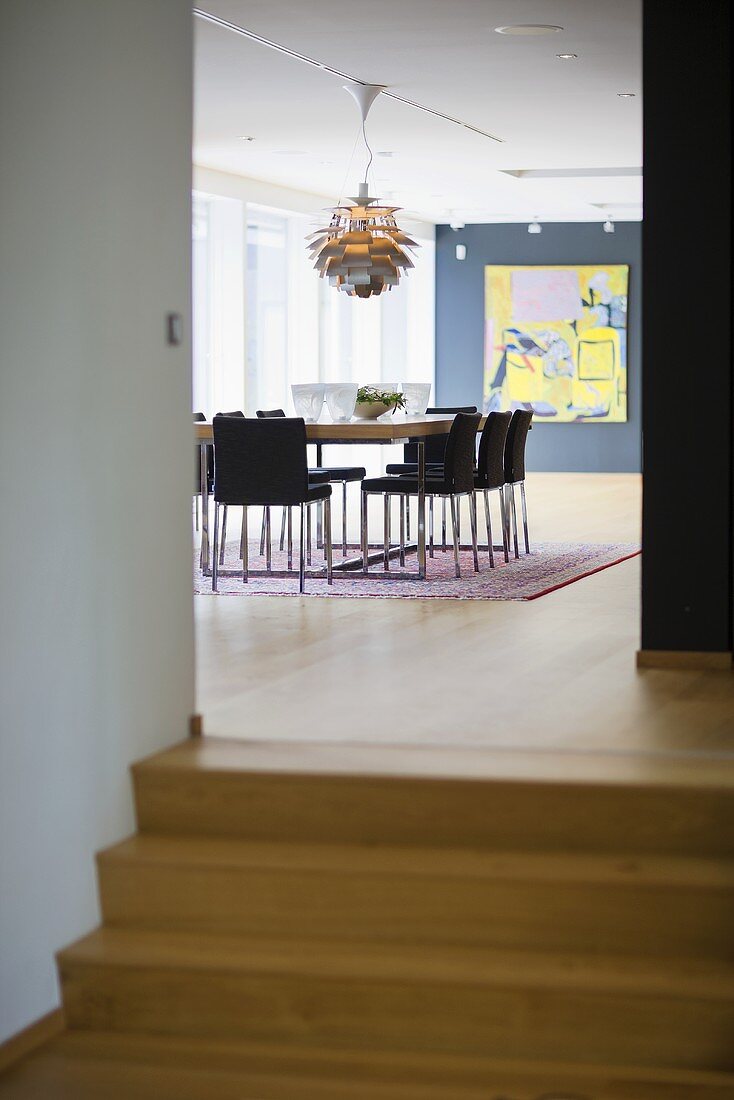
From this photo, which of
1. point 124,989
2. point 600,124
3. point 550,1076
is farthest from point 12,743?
point 600,124

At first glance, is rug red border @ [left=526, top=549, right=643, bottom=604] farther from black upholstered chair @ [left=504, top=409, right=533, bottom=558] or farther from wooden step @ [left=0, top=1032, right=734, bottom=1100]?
wooden step @ [left=0, top=1032, right=734, bottom=1100]

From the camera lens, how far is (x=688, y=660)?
513 cm

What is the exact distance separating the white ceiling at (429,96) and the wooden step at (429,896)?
454 cm

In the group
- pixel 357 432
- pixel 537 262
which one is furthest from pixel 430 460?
pixel 537 262

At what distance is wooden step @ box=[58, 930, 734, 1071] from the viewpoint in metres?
3.12

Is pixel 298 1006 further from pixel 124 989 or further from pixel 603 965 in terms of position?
pixel 603 965

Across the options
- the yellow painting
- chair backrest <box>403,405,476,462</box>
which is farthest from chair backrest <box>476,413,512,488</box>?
the yellow painting

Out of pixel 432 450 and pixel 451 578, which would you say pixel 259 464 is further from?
pixel 432 450

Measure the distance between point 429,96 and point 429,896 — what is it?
678 centimetres

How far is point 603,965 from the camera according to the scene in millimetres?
3254

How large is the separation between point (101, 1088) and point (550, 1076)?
957mm

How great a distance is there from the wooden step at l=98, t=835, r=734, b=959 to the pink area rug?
3.54m

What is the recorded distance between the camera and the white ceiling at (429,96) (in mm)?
7047

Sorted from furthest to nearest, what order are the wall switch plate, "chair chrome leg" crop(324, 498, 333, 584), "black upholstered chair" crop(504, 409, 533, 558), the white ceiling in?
"black upholstered chair" crop(504, 409, 533, 558)
"chair chrome leg" crop(324, 498, 333, 584)
the white ceiling
the wall switch plate
